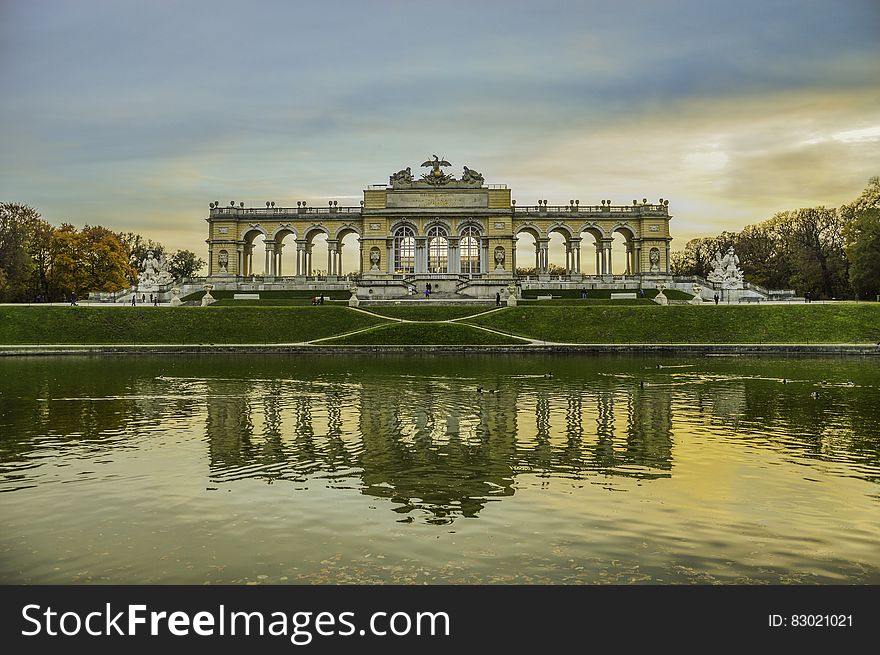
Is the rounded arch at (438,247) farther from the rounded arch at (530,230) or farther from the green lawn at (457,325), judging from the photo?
the green lawn at (457,325)

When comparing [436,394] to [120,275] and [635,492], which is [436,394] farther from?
[120,275]

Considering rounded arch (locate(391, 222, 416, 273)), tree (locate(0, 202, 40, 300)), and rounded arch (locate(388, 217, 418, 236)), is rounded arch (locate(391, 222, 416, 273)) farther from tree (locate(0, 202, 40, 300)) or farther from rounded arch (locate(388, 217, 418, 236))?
tree (locate(0, 202, 40, 300))

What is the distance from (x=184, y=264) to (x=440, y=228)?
49895 mm

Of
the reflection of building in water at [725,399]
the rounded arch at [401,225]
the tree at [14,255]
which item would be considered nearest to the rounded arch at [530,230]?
the rounded arch at [401,225]

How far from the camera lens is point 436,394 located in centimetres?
2323

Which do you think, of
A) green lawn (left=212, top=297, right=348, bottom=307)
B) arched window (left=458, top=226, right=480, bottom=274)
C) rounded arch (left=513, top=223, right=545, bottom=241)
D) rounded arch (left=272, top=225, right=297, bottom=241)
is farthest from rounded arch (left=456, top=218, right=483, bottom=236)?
green lawn (left=212, top=297, right=348, bottom=307)

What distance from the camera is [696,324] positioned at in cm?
4897

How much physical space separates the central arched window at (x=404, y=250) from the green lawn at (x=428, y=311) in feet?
91.2

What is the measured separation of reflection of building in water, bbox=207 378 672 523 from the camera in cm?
1245

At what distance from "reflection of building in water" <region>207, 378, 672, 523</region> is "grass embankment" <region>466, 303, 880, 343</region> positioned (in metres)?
24.3

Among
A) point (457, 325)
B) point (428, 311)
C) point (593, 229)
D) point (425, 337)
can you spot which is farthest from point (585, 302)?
point (593, 229)

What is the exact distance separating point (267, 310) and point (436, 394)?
109 feet

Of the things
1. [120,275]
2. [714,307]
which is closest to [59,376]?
[714,307]

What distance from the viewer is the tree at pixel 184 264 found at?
374 feet
